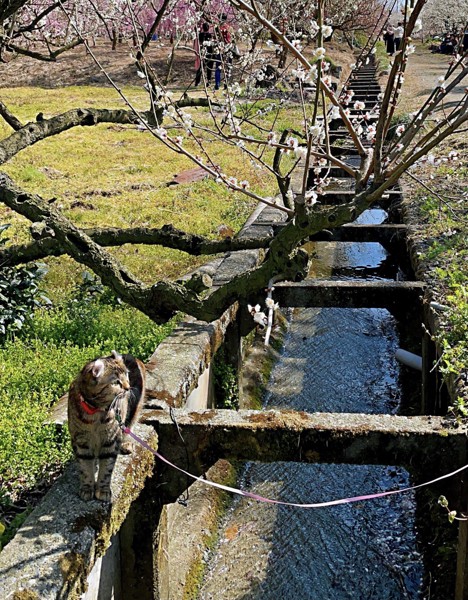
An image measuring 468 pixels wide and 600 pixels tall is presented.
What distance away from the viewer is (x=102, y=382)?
124 inches

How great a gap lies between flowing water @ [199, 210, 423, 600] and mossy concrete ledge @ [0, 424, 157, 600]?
2.01m

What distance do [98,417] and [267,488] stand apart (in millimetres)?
3504

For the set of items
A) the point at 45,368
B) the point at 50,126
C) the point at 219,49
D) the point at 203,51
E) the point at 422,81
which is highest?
the point at 219,49

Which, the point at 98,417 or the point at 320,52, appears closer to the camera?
the point at 98,417

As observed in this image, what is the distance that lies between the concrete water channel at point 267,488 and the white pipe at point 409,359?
21 centimetres

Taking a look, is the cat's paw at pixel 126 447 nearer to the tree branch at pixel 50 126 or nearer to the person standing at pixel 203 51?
the tree branch at pixel 50 126

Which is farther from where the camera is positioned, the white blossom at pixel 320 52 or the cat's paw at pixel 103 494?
the white blossom at pixel 320 52

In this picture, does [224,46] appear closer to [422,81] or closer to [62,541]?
[62,541]

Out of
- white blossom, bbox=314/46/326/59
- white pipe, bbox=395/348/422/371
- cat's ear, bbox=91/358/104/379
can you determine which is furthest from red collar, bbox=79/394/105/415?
white pipe, bbox=395/348/422/371

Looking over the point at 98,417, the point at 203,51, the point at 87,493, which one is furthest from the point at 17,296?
the point at 203,51

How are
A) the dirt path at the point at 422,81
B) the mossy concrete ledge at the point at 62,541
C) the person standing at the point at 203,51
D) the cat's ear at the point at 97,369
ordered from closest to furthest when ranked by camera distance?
the mossy concrete ledge at the point at 62,541 < the cat's ear at the point at 97,369 < the person standing at the point at 203,51 < the dirt path at the point at 422,81

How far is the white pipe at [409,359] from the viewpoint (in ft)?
25.5

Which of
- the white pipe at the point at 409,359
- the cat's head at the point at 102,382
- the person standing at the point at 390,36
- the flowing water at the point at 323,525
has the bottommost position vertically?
the flowing water at the point at 323,525

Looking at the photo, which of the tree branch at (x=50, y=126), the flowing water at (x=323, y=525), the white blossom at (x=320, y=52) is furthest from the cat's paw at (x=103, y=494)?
the tree branch at (x=50, y=126)
